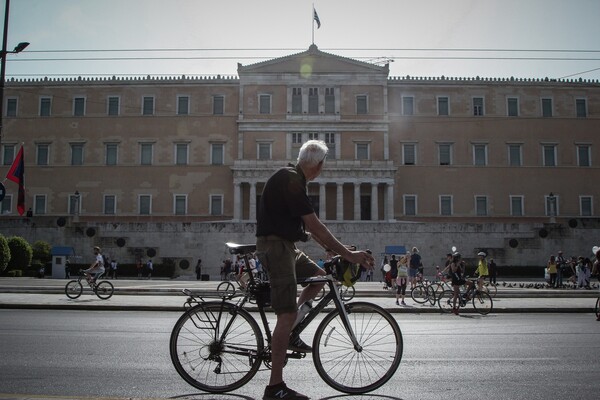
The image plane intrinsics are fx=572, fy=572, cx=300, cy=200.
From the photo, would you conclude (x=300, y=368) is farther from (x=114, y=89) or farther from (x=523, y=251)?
(x=114, y=89)

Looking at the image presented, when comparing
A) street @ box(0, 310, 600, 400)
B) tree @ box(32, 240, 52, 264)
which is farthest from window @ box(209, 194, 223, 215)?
street @ box(0, 310, 600, 400)

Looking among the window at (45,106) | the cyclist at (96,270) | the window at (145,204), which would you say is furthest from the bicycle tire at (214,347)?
the window at (45,106)

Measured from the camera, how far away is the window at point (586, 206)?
155 ft

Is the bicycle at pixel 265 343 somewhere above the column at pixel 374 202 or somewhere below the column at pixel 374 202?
below

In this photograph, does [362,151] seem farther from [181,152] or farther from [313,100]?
[181,152]

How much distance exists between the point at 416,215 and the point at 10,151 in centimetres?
3450

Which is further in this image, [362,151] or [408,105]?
[408,105]

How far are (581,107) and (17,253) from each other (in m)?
44.3

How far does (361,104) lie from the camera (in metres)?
47.6

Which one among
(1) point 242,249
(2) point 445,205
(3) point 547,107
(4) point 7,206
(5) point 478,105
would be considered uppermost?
(5) point 478,105

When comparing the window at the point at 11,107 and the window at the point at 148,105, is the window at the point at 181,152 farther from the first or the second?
the window at the point at 11,107

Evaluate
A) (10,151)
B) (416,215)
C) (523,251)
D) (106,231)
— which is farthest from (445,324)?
(10,151)

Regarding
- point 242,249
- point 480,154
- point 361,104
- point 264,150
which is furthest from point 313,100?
point 242,249

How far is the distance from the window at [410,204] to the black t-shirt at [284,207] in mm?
43211
